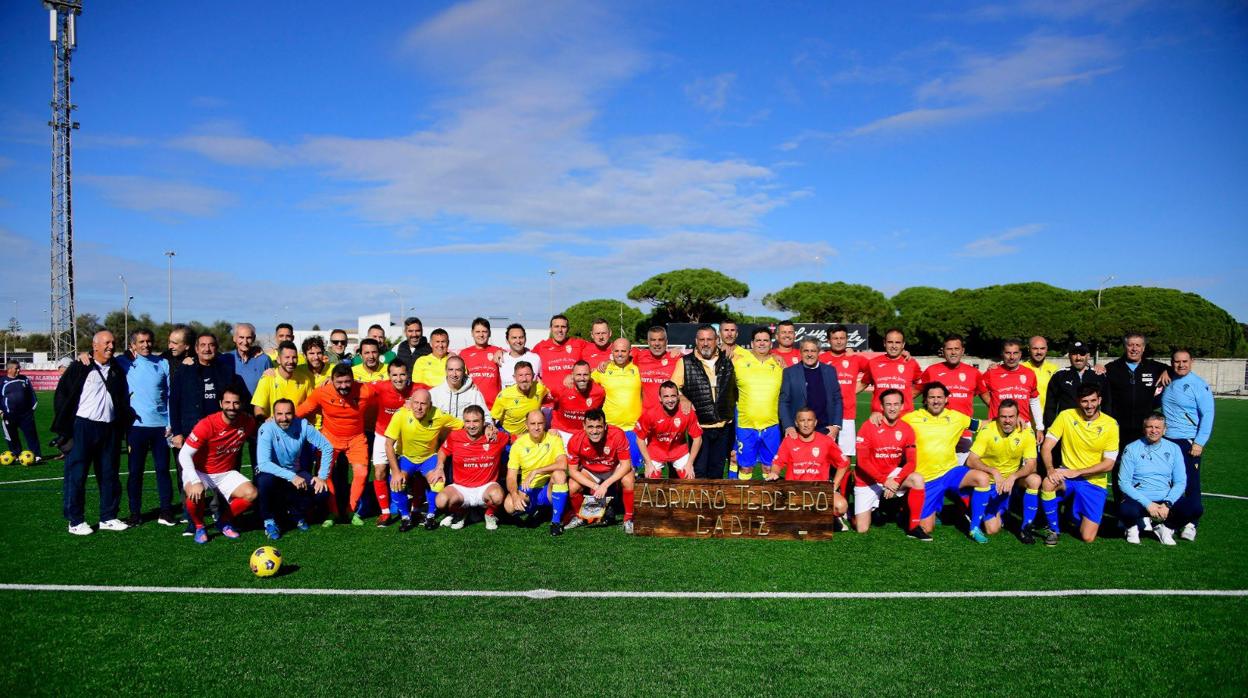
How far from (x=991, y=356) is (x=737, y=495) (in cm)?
4998

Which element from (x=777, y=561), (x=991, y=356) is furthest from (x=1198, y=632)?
(x=991, y=356)

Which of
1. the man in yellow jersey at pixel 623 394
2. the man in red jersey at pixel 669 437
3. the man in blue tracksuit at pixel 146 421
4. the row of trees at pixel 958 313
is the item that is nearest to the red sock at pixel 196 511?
the man in blue tracksuit at pixel 146 421

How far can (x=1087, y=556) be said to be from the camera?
5922mm

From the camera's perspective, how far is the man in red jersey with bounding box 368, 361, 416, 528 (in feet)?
23.0

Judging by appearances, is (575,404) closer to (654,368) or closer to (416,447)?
(654,368)

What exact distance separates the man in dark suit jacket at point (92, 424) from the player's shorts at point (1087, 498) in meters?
8.51

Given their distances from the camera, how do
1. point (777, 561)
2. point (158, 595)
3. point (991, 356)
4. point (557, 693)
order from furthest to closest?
point (991, 356), point (777, 561), point (158, 595), point (557, 693)

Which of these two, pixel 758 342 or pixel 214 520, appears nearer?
pixel 214 520

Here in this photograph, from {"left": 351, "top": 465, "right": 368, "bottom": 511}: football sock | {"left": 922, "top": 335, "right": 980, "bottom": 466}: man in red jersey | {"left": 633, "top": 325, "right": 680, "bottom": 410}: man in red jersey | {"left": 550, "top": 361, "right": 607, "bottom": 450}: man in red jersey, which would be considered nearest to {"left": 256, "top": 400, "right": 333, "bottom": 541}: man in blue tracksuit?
{"left": 351, "top": 465, "right": 368, "bottom": 511}: football sock

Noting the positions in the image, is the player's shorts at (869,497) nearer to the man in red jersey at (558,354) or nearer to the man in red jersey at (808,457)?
the man in red jersey at (808,457)

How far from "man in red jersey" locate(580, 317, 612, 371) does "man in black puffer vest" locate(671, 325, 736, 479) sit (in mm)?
904

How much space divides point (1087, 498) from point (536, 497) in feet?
16.4

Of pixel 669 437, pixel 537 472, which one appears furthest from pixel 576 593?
pixel 669 437

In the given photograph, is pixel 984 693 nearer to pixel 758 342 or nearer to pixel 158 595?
pixel 758 342
